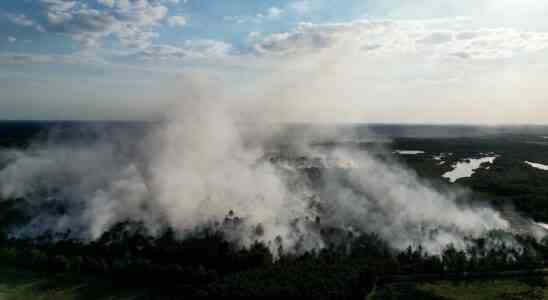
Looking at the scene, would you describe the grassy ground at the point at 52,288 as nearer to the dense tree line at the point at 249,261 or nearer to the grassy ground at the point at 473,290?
the dense tree line at the point at 249,261

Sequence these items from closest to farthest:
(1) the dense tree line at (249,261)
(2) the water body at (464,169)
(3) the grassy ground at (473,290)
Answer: (1) the dense tree line at (249,261)
(3) the grassy ground at (473,290)
(2) the water body at (464,169)

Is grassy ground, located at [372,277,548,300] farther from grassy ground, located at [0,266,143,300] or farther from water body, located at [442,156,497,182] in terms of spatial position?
water body, located at [442,156,497,182]

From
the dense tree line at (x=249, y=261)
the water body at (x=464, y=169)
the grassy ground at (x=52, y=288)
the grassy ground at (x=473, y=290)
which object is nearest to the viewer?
the dense tree line at (x=249, y=261)

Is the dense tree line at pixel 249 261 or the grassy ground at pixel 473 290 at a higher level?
the dense tree line at pixel 249 261

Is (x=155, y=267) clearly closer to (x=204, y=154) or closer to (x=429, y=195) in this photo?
(x=204, y=154)

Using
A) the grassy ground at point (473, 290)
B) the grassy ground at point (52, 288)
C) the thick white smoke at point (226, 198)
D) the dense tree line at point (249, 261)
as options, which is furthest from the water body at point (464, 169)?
the grassy ground at point (52, 288)

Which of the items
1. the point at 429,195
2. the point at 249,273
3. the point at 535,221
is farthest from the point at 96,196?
the point at 535,221

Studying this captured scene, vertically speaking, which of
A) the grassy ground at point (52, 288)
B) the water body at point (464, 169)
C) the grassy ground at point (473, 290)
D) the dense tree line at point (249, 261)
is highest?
the water body at point (464, 169)
